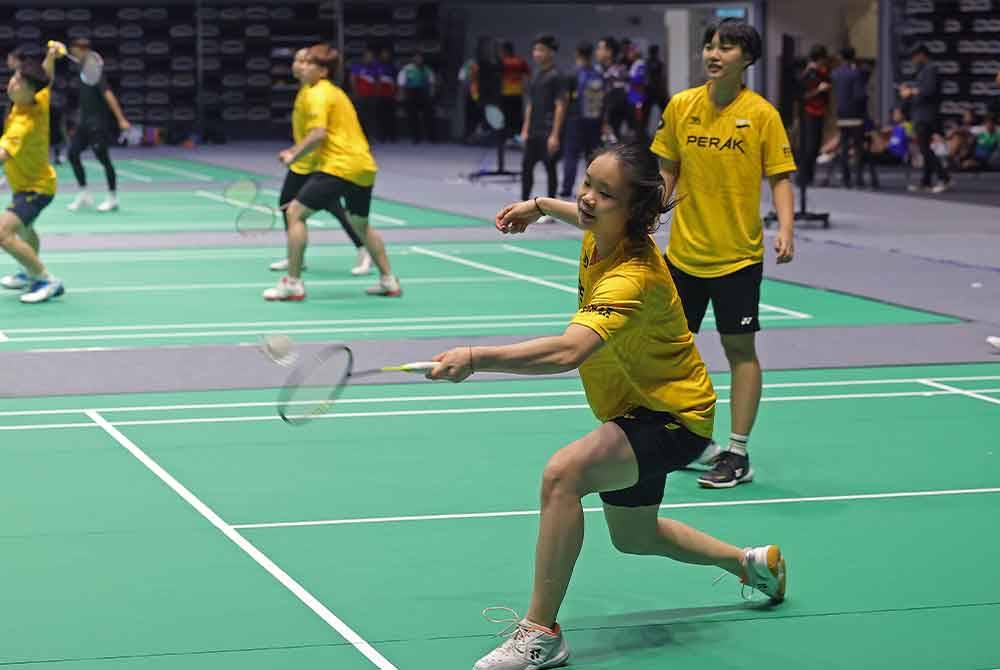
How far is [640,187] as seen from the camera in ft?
17.9

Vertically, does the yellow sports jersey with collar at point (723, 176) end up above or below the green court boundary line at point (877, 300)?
above

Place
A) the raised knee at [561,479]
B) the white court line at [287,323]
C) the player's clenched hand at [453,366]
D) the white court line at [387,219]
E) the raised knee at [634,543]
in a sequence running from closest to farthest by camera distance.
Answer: the player's clenched hand at [453,366]
the raised knee at [561,479]
the raised knee at [634,543]
the white court line at [287,323]
the white court line at [387,219]

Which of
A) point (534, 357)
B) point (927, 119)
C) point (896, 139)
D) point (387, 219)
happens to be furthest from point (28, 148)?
point (896, 139)

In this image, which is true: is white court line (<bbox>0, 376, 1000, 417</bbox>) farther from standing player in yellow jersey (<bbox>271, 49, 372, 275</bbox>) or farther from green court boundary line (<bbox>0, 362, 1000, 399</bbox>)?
standing player in yellow jersey (<bbox>271, 49, 372, 275</bbox>)

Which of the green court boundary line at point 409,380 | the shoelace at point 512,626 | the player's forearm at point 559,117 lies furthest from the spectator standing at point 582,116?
the shoelace at point 512,626

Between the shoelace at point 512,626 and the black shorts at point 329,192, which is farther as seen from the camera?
the black shorts at point 329,192

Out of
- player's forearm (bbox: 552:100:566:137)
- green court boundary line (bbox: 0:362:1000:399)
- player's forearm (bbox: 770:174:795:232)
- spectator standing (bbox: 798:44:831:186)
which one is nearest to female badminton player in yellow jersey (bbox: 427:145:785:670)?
player's forearm (bbox: 770:174:795:232)

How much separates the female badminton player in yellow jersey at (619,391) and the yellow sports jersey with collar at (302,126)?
852 cm

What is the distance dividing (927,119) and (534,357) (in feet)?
70.3

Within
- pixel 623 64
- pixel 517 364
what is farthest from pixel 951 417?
pixel 623 64

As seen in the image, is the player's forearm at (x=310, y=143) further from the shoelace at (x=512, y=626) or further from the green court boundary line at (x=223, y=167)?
the green court boundary line at (x=223, y=167)

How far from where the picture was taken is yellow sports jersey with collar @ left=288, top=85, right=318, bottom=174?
46.3 feet

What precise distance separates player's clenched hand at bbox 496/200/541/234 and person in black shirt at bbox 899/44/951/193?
20256mm

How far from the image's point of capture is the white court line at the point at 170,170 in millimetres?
30323
